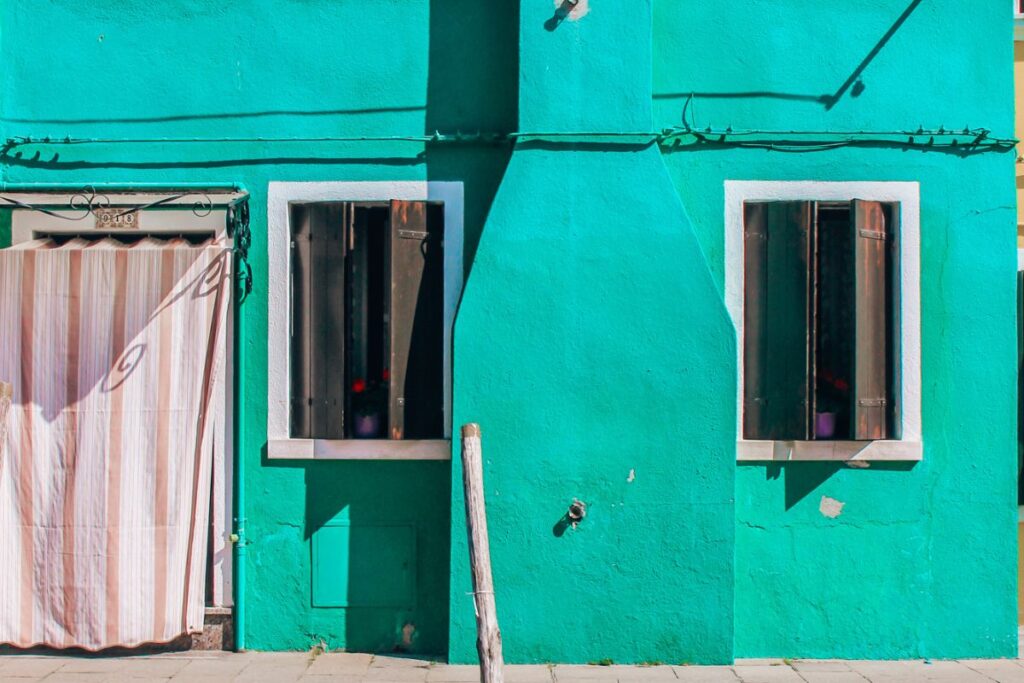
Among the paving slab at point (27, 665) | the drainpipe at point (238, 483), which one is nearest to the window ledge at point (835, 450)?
the drainpipe at point (238, 483)

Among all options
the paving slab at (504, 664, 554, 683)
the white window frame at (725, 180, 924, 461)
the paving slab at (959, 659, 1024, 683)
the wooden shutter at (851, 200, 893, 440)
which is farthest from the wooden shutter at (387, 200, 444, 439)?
the paving slab at (959, 659, 1024, 683)

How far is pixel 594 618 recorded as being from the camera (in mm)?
6703

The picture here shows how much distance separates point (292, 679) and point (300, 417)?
162 centimetres

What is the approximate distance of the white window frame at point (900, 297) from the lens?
6.92 metres

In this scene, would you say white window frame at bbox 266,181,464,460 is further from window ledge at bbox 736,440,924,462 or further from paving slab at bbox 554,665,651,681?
window ledge at bbox 736,440,924,462

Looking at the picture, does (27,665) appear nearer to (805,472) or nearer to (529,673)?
(529,673)

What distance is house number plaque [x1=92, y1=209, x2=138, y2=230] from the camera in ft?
23.2

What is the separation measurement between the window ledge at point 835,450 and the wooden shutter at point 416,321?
78.4 inches

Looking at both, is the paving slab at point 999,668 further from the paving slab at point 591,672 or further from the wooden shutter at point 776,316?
the paving slab at point 591,672

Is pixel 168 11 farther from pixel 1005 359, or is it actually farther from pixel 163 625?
pixel 1005 359

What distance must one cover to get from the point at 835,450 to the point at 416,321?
2768mm

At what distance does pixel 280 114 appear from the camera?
23.3 ft

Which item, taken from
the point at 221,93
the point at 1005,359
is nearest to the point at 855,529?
the point at 1005,359

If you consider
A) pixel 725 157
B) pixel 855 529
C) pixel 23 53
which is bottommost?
pixel 855 529
